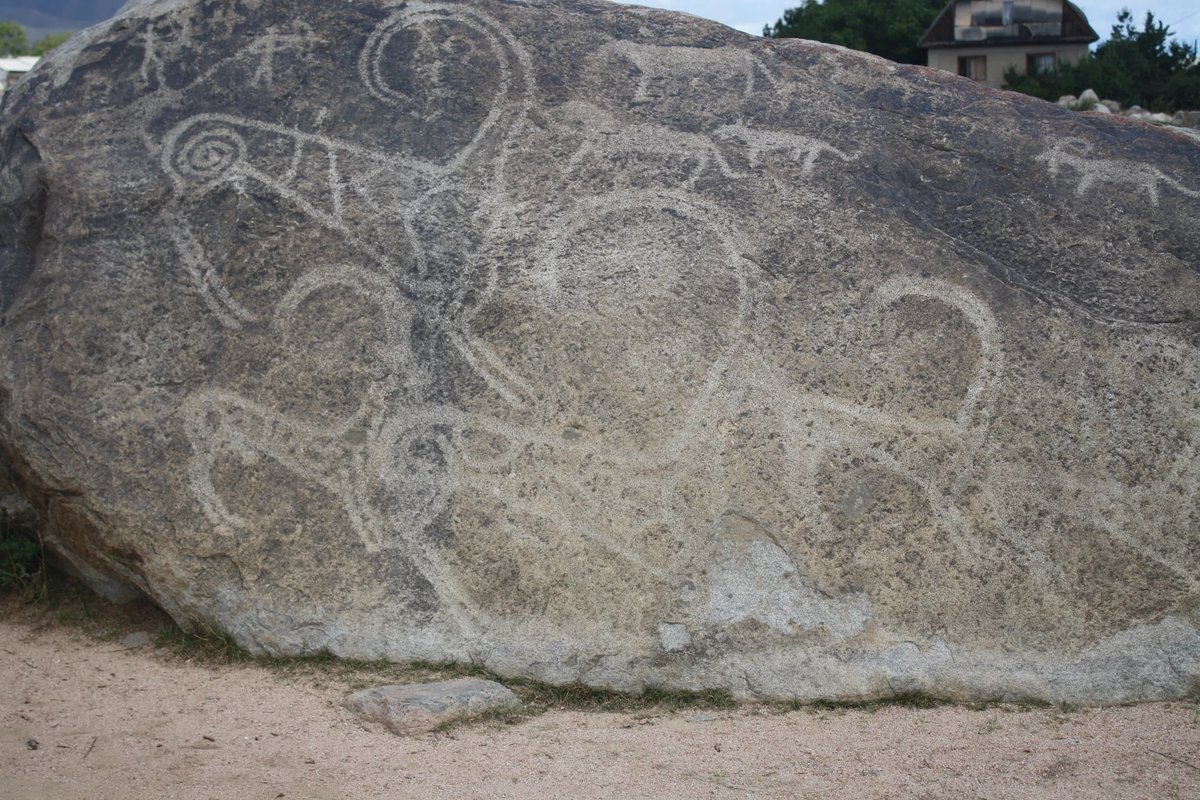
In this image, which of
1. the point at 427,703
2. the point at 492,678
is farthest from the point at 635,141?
the point at 427,703

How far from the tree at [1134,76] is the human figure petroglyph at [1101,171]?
11396 millimetres

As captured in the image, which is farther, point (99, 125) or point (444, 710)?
point (99, 125)

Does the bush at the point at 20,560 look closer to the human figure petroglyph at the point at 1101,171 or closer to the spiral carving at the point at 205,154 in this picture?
the spiral carving at the point at 205,154

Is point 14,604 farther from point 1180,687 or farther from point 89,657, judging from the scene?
point 1180,687

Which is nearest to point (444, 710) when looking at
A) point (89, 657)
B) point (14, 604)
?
point (89, 657)

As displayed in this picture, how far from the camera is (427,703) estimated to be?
10.0 ft

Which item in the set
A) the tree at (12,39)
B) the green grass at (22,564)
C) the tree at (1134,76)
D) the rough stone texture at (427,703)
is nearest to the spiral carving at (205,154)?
the green grass at (22,564)

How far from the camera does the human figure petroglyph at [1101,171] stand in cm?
365

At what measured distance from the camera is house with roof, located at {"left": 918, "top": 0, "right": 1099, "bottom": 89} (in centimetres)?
1538

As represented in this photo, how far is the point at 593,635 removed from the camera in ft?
10.7

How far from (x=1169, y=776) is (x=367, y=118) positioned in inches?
108

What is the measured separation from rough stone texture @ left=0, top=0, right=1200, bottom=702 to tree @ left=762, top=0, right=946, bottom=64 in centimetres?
1320

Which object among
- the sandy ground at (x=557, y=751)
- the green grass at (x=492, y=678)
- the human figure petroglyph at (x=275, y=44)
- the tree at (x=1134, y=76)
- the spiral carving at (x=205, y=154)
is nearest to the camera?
the sandy ground at (x=557, y=751)

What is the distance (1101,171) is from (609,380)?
162 centimetres
